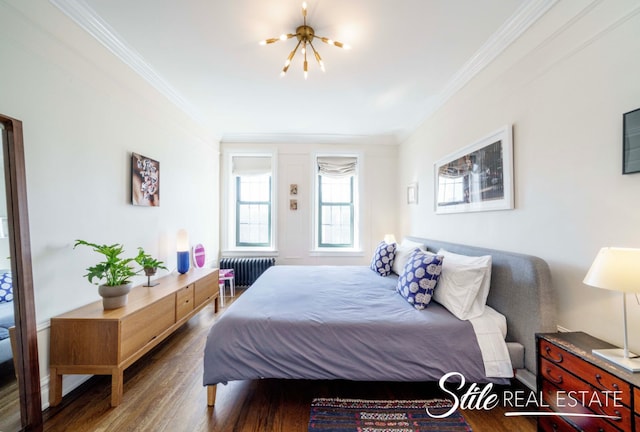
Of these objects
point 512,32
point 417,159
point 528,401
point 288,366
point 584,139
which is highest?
point 512,32

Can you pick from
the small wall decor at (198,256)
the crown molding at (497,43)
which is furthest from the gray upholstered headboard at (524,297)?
the small wall decor at (198,256)

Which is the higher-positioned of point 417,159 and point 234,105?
point 234,105

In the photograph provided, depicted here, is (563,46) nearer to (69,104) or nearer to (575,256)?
(575,256)

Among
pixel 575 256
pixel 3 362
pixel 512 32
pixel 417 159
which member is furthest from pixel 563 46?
pixel 3 362

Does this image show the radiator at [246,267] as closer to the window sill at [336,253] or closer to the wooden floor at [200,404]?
the window sill at [336,253]

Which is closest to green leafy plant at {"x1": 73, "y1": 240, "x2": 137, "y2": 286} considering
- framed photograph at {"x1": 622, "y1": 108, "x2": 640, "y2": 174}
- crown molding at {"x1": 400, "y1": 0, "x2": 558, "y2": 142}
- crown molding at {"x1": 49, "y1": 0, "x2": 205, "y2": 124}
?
crown molding at {"x1": 49, "y1": 0, "x2": 205, "y2": 124}

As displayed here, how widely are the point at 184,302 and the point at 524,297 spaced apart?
112 inches

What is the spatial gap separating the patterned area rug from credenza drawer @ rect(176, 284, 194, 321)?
1537 millimetres

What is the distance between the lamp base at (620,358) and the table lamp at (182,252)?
3.41m

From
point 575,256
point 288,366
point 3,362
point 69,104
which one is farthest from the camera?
point 69,104

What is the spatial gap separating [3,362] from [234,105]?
9.90 feet

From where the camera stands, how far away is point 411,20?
6.21 feet

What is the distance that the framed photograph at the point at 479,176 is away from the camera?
2045 millimetres

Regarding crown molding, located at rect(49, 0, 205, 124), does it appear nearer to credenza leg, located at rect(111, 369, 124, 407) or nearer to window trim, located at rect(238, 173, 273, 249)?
window trim, located at rect(238, 173, 273, 249)
